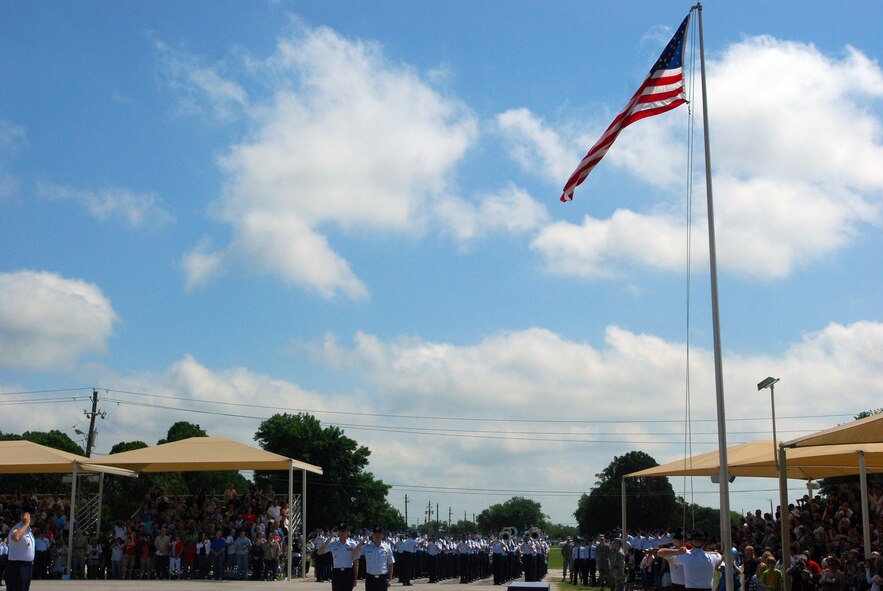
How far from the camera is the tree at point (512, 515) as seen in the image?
5674 inches

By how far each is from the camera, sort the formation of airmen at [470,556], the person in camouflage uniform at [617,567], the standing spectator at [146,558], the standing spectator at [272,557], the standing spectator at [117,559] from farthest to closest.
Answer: the formation of airmen at [470,556] < the standing spectator at [117,559] < the standing spectator at [146,558] < the standing spectator at [272,557] < the person in camouflage uniform at [617,567]

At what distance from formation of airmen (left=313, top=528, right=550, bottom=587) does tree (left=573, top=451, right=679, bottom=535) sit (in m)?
36.3

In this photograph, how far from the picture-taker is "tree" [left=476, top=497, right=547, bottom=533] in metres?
144

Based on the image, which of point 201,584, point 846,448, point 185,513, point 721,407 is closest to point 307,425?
point 185,513

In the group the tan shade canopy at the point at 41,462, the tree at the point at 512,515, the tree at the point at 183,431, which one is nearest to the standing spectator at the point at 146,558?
the tan shade canopy at the point at 41,462

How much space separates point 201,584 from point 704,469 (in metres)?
15.0

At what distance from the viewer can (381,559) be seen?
17.2 m

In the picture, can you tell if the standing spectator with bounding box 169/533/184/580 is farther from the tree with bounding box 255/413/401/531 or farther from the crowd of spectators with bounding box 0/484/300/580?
the tree with bounding box 255/413/401/531

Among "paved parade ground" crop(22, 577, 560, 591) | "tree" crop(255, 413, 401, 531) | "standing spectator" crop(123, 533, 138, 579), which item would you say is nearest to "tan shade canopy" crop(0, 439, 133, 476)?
"standing spectator" crop(123, 533, 138, 579)

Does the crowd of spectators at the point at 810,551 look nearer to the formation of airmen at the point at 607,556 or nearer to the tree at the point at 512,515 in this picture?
the formation of airmen at the point at 607,556

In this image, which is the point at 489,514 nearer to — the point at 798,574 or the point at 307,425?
the point at 307,425

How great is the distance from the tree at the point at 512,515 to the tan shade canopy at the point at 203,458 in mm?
109821

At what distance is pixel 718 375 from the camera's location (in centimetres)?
1562

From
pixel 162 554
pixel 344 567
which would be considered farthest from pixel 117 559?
pixel 344 567
